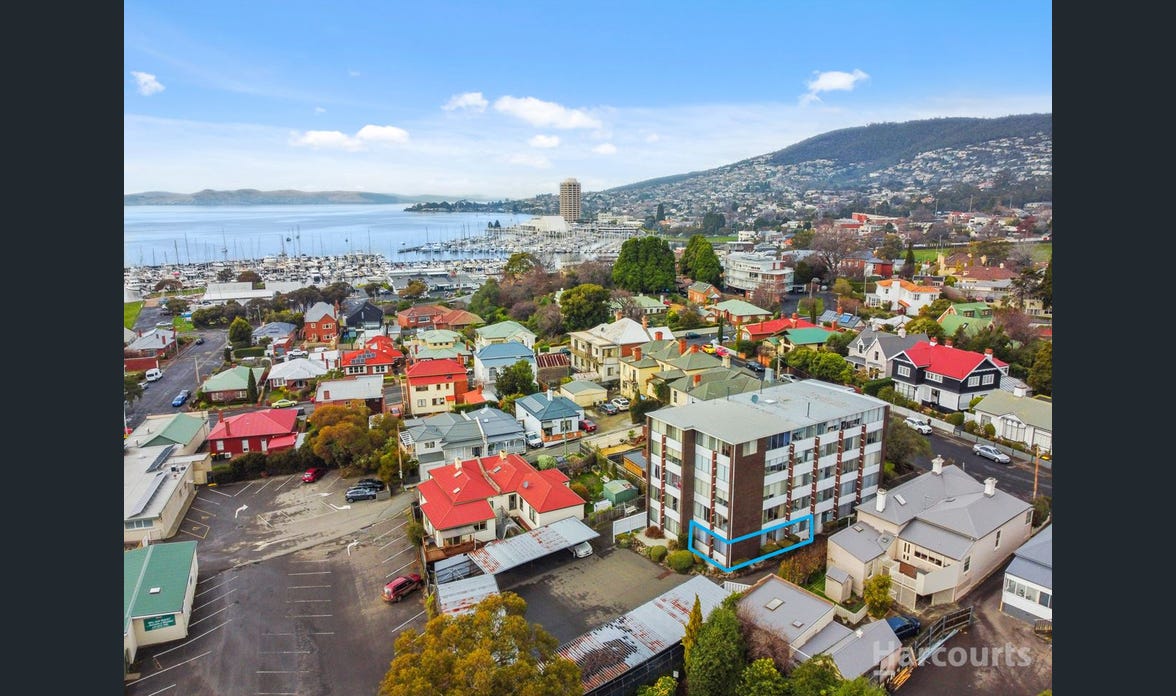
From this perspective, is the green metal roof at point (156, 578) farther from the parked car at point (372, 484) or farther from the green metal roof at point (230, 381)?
the green metal roof at point (230, 381)

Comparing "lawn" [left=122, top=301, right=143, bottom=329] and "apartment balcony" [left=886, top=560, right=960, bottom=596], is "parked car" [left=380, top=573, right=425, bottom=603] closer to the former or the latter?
"apartment balcony" [left=886, top=560, right=960, bottom=596]

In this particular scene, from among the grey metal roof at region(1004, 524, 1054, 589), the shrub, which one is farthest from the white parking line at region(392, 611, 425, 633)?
the grey metal roof at region(1004, 524, 1054, 589)

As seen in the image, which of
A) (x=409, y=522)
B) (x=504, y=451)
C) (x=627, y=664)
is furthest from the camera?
(x=504, y=451)

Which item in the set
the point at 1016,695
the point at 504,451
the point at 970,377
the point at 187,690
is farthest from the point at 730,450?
the point at 970,377

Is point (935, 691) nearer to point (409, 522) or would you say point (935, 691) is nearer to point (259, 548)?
point (409, 522)

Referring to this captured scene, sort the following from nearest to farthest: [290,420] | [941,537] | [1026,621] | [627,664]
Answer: [627,664] < [1026,621] < [941,537] < [290,420]

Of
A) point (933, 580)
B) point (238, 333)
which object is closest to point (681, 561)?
point (933, 580)

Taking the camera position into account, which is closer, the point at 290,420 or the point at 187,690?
the point at 187,690

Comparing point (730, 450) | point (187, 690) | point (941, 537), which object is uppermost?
point (730, 450)
